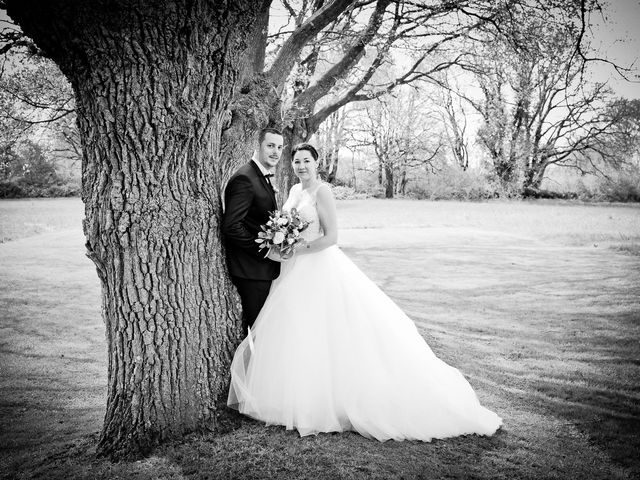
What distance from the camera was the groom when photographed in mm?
3455

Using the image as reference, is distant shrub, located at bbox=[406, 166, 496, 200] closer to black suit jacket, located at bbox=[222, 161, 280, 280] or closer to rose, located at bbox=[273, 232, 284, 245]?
black suit jacket, located at bbox=[222, 161, 280, 280]

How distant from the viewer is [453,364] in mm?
5383

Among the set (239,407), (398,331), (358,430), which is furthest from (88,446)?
(398,331)

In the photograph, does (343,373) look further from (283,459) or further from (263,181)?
(263,181)

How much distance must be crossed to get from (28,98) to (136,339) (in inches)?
329

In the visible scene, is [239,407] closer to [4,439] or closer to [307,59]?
[4,439]

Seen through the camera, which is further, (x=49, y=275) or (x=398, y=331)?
(x=49, y=275)

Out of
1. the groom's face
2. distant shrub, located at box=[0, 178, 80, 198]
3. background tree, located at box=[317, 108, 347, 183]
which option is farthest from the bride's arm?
distant shrub, located at box=[0, 178, 80, 198]

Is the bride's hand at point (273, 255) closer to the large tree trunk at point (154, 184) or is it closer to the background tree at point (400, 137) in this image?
the large tree trunk at point (154, 184)

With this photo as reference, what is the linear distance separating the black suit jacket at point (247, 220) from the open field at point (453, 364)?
1.30m

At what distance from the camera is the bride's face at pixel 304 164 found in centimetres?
429

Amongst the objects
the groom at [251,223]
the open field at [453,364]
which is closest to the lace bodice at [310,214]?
the groom at [251,223]

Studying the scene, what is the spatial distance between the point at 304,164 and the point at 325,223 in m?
0.68

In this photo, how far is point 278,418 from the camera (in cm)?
343
